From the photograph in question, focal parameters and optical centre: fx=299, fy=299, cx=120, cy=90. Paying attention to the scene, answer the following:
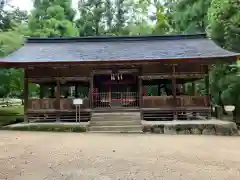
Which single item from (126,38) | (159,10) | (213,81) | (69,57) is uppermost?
(159,10)

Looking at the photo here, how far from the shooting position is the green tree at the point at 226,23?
15711mm

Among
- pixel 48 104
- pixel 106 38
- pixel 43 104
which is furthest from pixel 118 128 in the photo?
pixel 106 38

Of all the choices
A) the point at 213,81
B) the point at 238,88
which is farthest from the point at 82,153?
the point at 213,81

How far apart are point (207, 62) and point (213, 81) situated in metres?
3.74

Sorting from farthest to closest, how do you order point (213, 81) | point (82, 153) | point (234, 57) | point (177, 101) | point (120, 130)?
1. point (213, 81)
2. point (177, 101)
3. point (234, 57)
4. point (120, 130)
5. point (82, 153)

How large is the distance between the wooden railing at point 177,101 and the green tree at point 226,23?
179 inches

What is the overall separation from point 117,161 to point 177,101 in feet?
30.5

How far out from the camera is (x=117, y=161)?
7203 mm

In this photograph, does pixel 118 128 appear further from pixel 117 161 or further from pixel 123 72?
pixel 117 161

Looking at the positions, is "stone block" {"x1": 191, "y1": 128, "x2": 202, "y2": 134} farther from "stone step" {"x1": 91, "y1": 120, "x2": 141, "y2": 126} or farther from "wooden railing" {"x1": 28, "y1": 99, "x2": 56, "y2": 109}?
"wooden railing" {"x1": 28, "y1": 99, "x2": 56, "y2": 109}

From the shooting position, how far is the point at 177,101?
626 inches

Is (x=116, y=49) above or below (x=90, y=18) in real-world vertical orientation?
below

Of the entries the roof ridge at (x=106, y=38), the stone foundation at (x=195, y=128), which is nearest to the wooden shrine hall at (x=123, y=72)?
the roof ridge at (x=106, y=38)

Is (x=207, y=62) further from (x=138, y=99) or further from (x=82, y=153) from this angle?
(x=82, y=153)
